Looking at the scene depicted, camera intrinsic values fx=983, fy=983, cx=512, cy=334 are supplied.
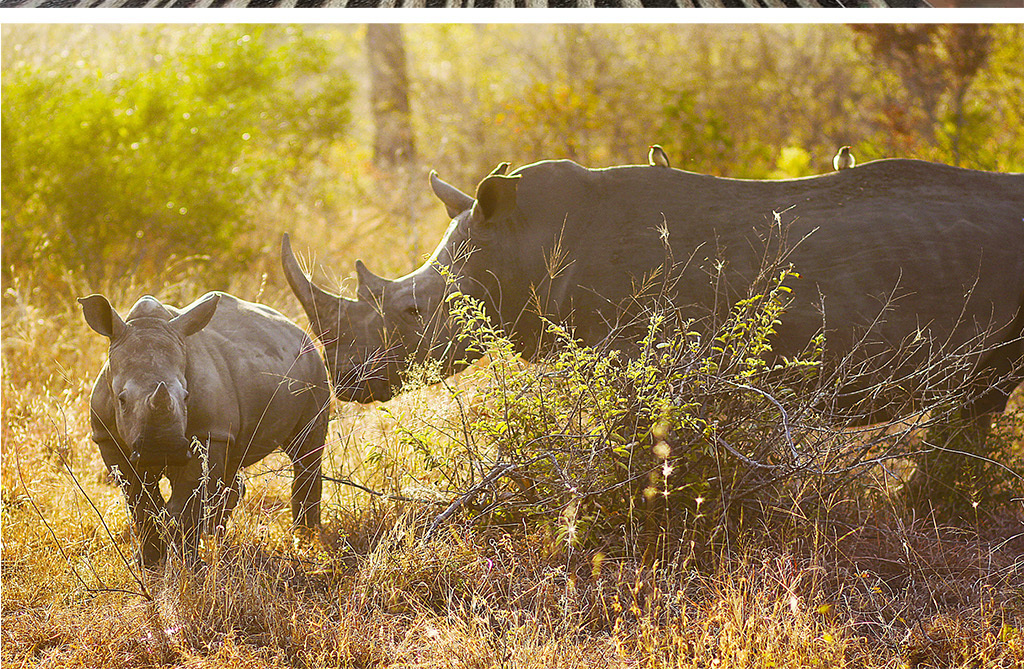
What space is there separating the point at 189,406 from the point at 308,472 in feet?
2.29

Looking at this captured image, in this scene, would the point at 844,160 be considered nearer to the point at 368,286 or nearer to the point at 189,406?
the point at 368,286

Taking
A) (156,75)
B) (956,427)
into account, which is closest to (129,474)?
(956,427)

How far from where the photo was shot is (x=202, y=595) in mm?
3299

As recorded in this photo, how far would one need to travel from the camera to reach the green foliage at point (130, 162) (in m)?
7.46

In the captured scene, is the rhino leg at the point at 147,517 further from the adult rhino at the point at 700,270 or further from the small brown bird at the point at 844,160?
the small brown bird at the point at 844,160

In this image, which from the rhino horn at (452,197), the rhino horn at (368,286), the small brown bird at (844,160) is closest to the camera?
the rhino horn at (368,286)

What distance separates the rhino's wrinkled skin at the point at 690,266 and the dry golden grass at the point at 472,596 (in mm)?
457

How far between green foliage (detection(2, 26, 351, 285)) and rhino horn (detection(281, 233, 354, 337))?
12.7 ft

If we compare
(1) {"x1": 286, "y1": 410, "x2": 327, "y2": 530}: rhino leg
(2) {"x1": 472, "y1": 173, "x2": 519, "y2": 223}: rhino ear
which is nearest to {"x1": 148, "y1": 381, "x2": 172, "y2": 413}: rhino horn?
(1) {"x1": 286, "y1": 410, "x2": 327, "y2": 530}: rhino leg

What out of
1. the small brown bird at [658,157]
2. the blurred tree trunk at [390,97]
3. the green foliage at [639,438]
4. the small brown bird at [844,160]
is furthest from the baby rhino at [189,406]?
the blurred tree trunk at [390,97]

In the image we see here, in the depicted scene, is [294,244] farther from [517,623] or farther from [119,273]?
[517,623]

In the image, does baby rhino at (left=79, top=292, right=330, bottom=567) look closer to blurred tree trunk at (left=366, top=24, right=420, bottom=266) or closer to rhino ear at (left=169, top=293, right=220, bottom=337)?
rhino ear at (left=169, top=293, right=220, bottom=337)

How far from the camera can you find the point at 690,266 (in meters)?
4.04

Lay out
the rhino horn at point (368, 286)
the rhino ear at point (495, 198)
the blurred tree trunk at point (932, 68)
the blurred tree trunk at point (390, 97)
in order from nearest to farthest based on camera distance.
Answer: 1. the rhino ear at point (495, 198)
2. the rhino horn at point (368, 286)
3. the blurred tree trunk at point (932, 68)
4. the blurred tree trunk at point (390, 97)
